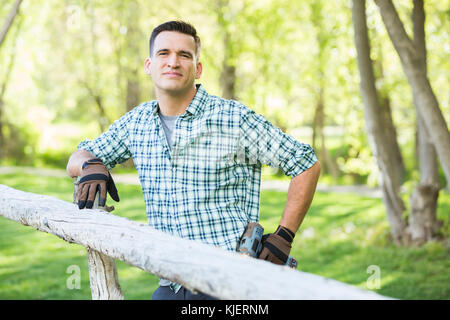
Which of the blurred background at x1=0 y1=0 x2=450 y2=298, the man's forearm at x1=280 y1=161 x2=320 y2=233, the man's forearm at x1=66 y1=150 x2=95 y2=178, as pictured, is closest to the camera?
the man's forearm at x1=280 y1=161 x2=320 y2=233

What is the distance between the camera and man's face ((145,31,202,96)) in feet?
7.86

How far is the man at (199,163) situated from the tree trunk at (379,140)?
348 centimetres

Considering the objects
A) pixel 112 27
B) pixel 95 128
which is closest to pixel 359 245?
pixel 112 27

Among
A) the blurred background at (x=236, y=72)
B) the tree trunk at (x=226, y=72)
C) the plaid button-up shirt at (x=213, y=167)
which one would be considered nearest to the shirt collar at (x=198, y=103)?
the plaid button-up shirt at (x=213, y=167)

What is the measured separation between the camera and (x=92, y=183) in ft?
7.70

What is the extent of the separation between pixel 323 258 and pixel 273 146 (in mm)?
4275

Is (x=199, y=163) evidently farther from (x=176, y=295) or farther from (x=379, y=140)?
(x=379, y=140)

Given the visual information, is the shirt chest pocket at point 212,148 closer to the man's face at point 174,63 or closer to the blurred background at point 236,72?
the man's face at point 174,63

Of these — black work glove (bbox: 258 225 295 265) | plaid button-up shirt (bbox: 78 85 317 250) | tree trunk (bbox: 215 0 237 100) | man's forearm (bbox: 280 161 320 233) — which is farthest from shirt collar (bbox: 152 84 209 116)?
tree trunk (bbox: 215 0 237 100)

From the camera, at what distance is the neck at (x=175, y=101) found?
8.05 feet

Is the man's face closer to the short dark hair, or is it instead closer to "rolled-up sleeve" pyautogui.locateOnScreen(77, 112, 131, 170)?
the short dark hair

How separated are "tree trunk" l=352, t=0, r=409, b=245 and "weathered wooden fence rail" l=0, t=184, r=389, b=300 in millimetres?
4035

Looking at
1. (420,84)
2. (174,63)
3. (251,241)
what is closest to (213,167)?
(251,241)

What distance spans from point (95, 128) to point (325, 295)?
16503 millimetres
